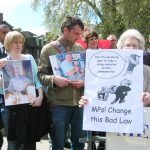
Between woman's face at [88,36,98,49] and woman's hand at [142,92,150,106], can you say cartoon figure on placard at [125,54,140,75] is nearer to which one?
woman's hand at [142,92,150,106]

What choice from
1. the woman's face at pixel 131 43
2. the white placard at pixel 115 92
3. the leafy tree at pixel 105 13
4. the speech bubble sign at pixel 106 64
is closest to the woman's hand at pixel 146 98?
the white placard at pixel 115 92

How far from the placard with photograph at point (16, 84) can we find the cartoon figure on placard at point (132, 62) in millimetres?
1300

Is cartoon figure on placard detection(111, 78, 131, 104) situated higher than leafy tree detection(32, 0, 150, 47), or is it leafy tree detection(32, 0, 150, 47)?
leafy tree detection(32, 0, 150, 47)

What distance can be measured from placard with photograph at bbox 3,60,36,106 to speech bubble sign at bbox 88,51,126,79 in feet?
3.36

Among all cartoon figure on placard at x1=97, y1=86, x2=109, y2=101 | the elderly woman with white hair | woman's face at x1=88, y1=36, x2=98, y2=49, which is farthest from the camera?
woman's face at x1=88, y1=36, x2=98, y2=49

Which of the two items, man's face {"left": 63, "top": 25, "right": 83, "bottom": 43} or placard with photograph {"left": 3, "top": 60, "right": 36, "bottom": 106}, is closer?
placard with photograph {"left": 3, "top": 60, "right": 36, "bottom": 106}

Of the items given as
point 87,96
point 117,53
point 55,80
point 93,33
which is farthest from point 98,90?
point 93,33

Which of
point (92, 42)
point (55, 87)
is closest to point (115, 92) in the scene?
point (55, 87)

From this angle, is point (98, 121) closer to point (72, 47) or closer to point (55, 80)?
point (55, 80)

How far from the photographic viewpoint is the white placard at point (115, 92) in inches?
152

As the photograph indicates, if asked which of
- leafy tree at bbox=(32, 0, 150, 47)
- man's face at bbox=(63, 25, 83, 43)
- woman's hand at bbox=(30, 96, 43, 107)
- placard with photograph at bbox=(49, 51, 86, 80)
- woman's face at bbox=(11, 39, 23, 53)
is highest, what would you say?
leafy tree at bbox=(32, 0, 150, 47)

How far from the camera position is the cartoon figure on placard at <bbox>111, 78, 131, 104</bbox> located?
152 inches

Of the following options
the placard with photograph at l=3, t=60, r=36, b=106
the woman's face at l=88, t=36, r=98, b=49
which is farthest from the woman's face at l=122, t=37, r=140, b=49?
the woman's face at l=88, t=36, r=98, b=49

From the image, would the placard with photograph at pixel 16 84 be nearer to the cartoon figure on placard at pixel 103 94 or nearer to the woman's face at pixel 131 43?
the cartoon figure on placard at pixel 103 94
